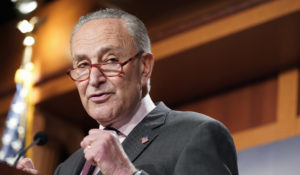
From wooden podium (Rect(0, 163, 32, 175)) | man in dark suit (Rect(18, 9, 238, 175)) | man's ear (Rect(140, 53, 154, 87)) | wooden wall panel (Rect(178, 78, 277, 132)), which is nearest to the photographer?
wooden podium (Rect(0, 163, 32, 175))

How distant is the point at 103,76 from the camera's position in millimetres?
1853

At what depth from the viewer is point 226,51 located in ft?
12.6

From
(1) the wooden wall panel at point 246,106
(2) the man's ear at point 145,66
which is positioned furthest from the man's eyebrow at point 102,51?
(1) the wooden wall panel at point 246,106

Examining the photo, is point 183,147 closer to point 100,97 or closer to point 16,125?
point 100,97

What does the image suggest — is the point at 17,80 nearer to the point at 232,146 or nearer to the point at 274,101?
the point at 274,101

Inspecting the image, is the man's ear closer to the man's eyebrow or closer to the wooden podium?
the man's eyebrow

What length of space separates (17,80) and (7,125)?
35 centimetres

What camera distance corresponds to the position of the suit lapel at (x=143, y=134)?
1.74 meters

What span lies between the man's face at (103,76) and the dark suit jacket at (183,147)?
94 mm

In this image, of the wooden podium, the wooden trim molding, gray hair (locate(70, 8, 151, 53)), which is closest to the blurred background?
the wooden trim molding

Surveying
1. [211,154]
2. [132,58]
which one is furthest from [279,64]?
[211,154]

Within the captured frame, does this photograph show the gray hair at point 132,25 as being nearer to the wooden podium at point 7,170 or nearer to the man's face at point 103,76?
the man's face at point 103,76

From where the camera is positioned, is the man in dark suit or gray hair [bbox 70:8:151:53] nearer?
the man in dark suit

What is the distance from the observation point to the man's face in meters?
1.83
